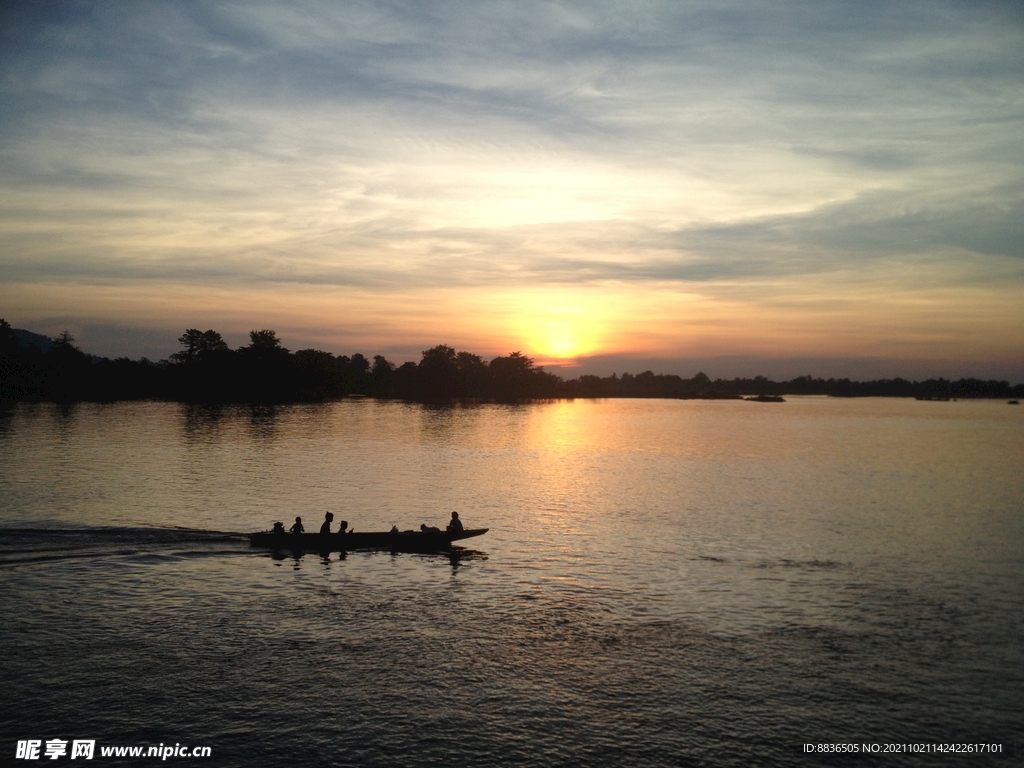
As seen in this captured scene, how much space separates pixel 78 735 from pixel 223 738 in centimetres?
504

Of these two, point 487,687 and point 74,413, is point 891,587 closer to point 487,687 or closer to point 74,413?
point 487,687

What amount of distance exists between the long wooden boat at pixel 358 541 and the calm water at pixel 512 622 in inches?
35.9


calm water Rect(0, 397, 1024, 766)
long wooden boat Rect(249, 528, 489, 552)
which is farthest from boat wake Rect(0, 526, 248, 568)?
long wooden boat Rect(249, 528, 489, 552)

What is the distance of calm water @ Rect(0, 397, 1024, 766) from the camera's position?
2620cm

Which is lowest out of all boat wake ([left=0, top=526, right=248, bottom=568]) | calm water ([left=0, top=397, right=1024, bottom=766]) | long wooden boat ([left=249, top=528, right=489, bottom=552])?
calm water ([left=0, top=397, right=1024, bottom=766])

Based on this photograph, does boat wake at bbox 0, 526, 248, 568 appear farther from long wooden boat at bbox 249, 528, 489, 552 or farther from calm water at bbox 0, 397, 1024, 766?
long wooden boat at bbox 249, 528, 489, 552

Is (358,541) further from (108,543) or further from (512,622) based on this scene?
(108,543)

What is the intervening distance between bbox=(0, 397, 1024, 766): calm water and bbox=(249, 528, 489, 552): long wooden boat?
0.91m

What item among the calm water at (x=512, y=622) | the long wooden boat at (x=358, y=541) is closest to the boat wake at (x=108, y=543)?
the calm water at (x=512, y=622)

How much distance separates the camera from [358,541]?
5006cm

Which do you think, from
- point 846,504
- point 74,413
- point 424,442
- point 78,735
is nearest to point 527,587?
point 78,735

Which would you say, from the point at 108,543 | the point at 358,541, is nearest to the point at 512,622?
the point at 358,541

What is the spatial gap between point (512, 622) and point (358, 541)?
16.9 m

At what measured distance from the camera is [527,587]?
4388 cm
